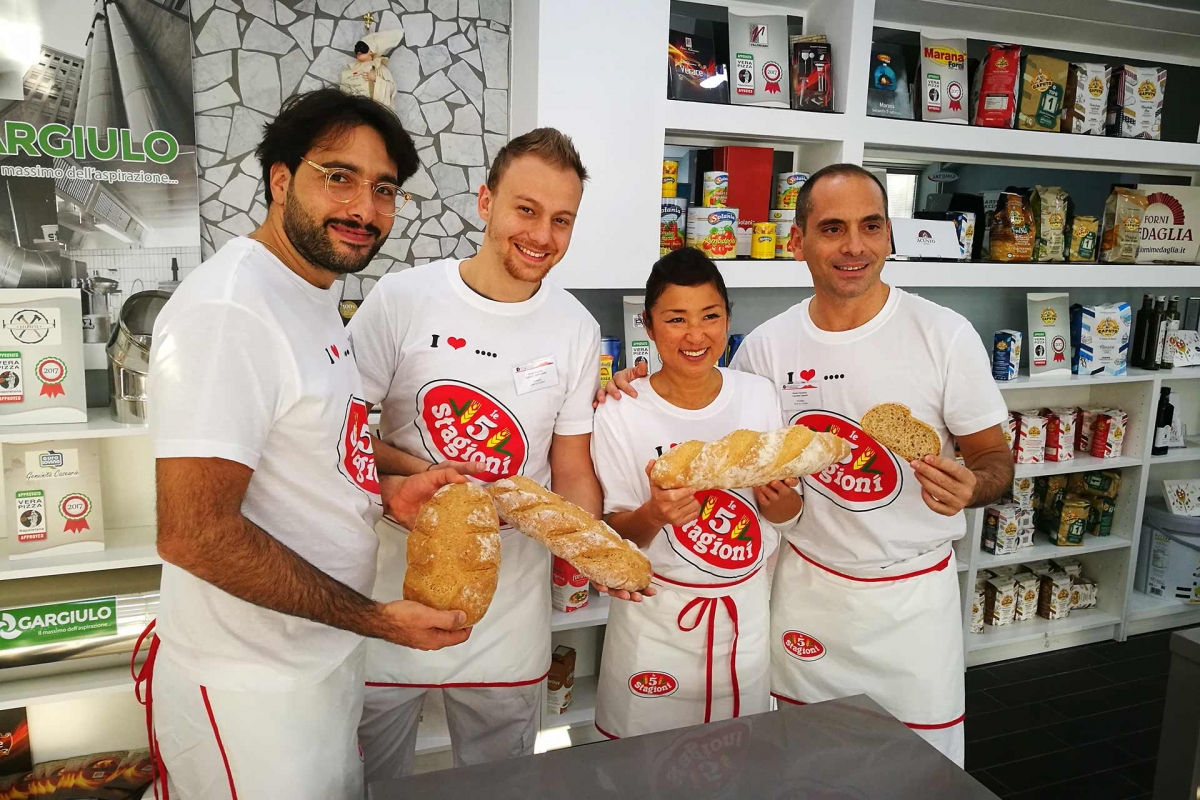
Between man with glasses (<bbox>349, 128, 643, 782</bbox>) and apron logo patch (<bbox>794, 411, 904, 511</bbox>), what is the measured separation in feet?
2.05

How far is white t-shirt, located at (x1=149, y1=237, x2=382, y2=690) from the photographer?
1.24m

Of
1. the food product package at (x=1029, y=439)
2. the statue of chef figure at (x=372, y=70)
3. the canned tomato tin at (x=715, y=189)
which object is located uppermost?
the statue of chef figure at (x=372, y=70)

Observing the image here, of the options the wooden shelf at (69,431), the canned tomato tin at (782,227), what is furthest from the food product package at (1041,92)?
the wooden shelf at (69,431)

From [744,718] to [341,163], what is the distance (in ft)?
4.18

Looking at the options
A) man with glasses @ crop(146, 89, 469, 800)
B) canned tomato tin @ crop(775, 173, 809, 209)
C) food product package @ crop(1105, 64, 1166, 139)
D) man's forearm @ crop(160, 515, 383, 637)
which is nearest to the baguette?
man with glasses @ crop(146, 89, 469, 800)

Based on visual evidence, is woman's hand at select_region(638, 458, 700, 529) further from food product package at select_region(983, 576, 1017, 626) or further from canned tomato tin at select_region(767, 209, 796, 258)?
food product package at select_region(983, 576, 1017, 626)

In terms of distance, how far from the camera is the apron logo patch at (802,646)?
2.06 meters

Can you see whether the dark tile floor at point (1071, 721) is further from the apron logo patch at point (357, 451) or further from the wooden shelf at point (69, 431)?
the wooden shelf at point (69, 431)

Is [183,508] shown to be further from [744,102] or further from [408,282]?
[744,102]

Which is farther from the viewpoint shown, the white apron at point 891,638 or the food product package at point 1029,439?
the food product package at point 1029,439

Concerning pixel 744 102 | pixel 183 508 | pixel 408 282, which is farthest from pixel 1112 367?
pixel 183 508

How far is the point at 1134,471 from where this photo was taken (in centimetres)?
404

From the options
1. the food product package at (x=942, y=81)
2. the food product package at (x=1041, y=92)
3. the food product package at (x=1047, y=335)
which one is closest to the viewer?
the food product package at (x=942, y=81)

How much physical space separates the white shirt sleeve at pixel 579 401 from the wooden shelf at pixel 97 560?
4.04ft
